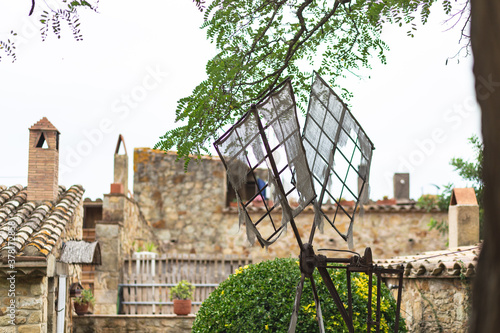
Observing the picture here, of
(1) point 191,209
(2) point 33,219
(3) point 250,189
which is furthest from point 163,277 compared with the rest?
(3) point 250,189

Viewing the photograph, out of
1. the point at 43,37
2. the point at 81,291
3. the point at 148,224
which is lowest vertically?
the point at 81,291

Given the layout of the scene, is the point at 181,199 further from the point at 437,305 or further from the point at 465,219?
the point at 437,305

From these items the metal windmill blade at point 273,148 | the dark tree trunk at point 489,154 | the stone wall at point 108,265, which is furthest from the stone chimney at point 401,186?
the dark tree trunk at point 489,154

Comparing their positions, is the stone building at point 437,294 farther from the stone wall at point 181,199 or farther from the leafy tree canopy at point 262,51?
the stone wall at point 181,199

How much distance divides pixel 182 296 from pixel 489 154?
999cm

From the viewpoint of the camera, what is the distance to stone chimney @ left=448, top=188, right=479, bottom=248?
10047 millimetres

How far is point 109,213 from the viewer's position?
11539 mm

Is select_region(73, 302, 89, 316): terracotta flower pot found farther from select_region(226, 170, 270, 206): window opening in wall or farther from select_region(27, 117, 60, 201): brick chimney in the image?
select_region(226, 170, 270, 206): window opening in wall

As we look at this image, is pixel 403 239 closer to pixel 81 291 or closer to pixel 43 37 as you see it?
pixel 81 291

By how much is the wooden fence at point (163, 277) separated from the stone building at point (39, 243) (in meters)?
1.82

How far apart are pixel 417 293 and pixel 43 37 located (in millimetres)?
5540

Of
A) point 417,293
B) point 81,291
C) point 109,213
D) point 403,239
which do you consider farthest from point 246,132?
point 403,239

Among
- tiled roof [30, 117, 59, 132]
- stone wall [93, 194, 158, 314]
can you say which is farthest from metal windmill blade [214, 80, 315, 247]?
stone wall [93, 194, 158, 314]

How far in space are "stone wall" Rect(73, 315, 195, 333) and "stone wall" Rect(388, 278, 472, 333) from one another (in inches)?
161
